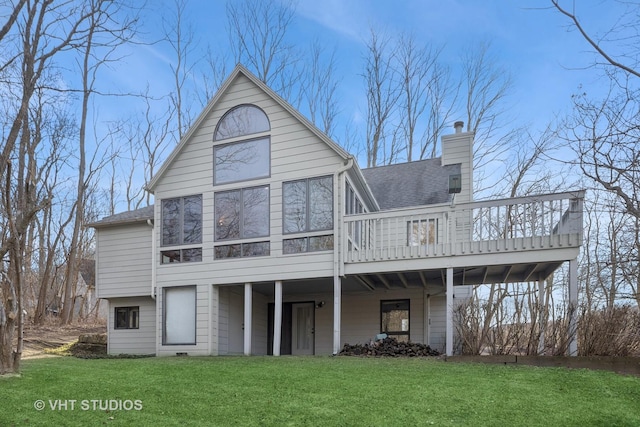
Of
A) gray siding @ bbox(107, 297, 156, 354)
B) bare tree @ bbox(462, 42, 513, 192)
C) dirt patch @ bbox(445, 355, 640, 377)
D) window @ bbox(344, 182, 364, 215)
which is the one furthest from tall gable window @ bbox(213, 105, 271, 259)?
bare tree @ bbox(462, 42, 513, 192)

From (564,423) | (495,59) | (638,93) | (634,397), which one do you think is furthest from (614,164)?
(495,59)

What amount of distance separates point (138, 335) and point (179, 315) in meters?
2.52

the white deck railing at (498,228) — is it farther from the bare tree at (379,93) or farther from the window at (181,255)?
the bare tree at (379,93)

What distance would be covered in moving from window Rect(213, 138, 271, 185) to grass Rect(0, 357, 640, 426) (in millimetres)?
5175

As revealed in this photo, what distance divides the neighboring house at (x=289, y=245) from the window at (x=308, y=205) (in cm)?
3

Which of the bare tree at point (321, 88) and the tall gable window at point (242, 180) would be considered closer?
the tall gable window at point (242, 180)

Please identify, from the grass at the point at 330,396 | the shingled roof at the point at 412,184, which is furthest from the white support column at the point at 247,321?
the shingled roof at the point at 412,184

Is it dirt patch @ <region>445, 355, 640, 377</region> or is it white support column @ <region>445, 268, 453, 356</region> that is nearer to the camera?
dirt patch @ <region>445, 355, 640, 377</region>

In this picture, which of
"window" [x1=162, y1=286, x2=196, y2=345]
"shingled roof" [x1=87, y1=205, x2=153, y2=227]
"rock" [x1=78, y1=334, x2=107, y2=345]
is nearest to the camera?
"window" [x1=162, y1=286, x2=196, y2=345]

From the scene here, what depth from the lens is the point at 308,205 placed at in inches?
430

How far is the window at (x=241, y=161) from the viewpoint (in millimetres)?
11523

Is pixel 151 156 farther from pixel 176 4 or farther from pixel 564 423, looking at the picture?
pixel 564 423

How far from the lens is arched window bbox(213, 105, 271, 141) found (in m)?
11.7

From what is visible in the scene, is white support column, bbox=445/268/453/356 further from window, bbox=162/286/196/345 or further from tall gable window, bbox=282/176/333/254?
window, bbox=162/286/196/345
